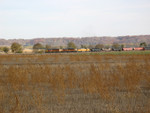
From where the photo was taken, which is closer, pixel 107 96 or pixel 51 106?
pixel 51 106

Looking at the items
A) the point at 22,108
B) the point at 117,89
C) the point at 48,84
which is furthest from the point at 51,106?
the point at 48,84

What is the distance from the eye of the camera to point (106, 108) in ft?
24.7

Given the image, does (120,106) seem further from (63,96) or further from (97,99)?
(63,96)

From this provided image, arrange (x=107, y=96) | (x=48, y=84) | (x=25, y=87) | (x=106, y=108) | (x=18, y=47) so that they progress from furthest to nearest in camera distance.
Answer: (x=18, y=47)
(x=48, y=84)
(x=25, y=87)
(x=107, y=96)
(x=106, y=108)

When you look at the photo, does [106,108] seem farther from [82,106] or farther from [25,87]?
[25,87]

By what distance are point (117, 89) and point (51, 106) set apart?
325 centimetres

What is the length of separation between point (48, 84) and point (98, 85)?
2721 mm

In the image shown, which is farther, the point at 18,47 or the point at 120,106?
the point at 18,47

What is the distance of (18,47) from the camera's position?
113938 millimetres

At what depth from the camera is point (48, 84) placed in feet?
39.7

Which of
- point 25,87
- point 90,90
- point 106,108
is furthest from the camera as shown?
point 25,87

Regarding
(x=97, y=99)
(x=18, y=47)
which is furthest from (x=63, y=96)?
(x=18, y=47)

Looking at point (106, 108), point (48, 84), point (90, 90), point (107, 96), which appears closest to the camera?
point (106, 108)

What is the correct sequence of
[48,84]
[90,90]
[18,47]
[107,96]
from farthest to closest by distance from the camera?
1. [18,47]
2. [48,84]
3. [90,90]
4. [107,96]
